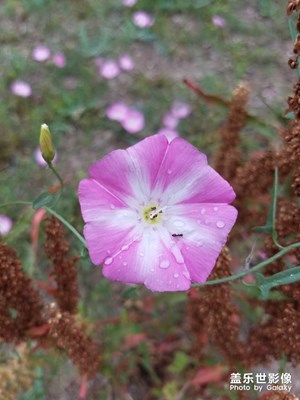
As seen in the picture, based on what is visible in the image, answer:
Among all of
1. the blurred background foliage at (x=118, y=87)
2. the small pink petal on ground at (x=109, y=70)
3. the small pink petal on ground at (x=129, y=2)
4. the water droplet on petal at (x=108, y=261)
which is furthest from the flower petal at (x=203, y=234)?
the small pink petal on ground at (x=129, y=2)

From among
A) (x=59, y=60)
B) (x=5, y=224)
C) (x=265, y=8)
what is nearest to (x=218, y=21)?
(x=265, y=8)

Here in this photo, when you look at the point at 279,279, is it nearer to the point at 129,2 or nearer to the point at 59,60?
the point at 59,60

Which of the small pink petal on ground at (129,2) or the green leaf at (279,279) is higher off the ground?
the green leaf at (279,279)

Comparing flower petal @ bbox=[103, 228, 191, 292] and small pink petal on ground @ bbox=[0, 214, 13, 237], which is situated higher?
flower petal @ bbox=[103, 228, 191, 292]

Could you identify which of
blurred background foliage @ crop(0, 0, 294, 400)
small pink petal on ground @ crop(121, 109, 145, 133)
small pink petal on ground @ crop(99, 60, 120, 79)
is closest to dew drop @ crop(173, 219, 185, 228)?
blurred background foliage @ crop(0, 0, 294, 400)

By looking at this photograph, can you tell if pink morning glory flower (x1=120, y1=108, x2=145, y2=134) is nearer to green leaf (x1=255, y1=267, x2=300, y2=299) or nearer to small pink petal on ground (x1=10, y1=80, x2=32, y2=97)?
small pink petal on ground (x1=10, y1=80, x2=32, y2=97)

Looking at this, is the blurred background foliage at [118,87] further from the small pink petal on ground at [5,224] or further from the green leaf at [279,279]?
the green leaf at [279,279]
